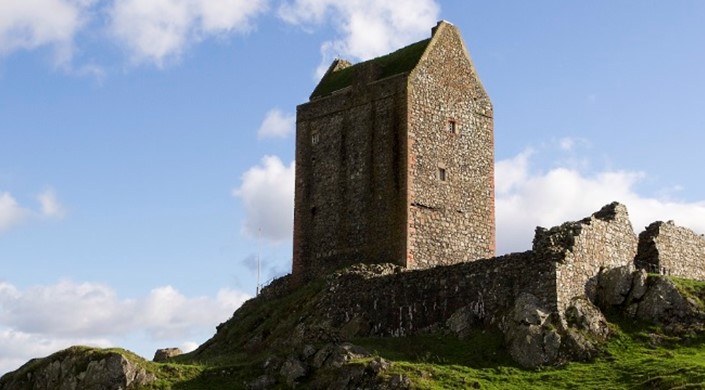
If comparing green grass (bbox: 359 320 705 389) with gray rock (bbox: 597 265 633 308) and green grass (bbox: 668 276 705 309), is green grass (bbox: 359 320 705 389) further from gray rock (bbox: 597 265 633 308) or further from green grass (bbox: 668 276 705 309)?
green grass (bbox: 668 276 705 309)

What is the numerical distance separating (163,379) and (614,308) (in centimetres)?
1575

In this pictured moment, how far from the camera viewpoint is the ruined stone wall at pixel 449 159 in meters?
49.7

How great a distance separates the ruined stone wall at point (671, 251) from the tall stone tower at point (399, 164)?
911 centimetres

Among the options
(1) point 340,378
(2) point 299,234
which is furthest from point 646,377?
(2) point 299,234

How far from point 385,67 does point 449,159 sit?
5.36m

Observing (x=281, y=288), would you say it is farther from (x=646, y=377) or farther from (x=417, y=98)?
(x=646, y=377)

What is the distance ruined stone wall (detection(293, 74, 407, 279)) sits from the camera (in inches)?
1957

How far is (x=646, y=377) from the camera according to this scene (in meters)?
33.5

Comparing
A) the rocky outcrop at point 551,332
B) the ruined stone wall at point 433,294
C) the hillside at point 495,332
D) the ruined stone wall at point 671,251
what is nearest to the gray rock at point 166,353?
the hillside at point 495,332

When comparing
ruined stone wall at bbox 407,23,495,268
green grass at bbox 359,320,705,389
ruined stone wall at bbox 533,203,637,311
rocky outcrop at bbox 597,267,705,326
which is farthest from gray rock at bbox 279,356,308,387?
ruined stone wall at bbox 407,23,495,268

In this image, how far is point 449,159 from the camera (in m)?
51.6

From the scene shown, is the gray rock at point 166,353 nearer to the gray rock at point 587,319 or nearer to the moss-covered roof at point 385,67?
the moss-covered roof at point 385,67

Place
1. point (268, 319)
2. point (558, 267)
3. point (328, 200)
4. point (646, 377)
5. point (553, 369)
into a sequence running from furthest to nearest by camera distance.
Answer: point (328, 200)
point (268, 319)
point (558, 267)
point (553, 369)
point (646, 377)

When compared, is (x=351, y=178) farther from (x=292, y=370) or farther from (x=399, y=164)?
(x=292, y=370)
